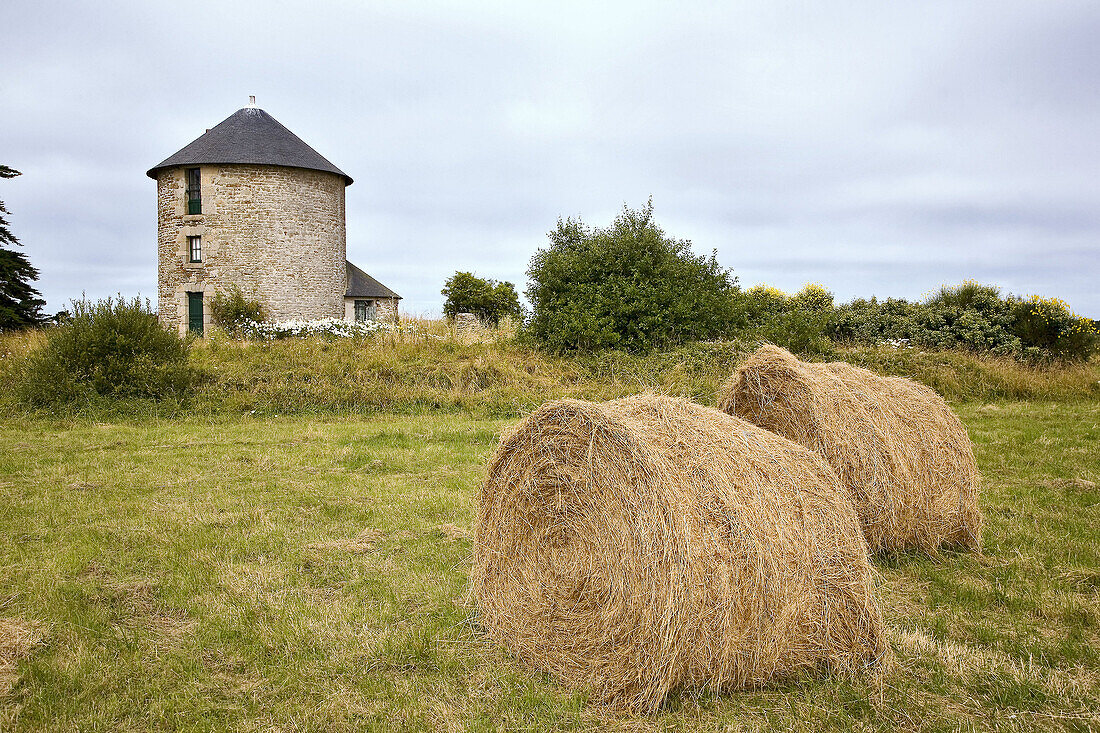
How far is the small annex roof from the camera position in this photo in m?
34.2

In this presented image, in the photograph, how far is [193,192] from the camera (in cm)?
3022

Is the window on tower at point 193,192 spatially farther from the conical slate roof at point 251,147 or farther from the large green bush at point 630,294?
the large green bush at point 630,294

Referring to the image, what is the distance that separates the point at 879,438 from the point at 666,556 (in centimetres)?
265

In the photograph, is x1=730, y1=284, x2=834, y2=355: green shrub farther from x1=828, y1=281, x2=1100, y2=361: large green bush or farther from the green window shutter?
the green window shutter

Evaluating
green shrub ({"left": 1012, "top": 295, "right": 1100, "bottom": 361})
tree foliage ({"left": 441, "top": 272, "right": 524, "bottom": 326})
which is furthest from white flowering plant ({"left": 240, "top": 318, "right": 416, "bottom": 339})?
tree foliage ({"left": 441, "top": 272, "right": 524, "bottom": 326})

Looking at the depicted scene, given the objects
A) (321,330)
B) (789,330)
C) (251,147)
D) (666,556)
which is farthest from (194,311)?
(666,556)

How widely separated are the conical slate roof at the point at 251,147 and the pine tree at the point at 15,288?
6.32 meters

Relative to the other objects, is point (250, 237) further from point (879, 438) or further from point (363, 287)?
point (879, 438)

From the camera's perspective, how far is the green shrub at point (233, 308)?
28.1 m

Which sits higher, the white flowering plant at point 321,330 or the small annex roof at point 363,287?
the small annex roof at point 363,287

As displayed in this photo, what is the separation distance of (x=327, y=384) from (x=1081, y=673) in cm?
1303

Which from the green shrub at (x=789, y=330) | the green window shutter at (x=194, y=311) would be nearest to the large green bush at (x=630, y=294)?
the green shrub at (x=789, y=330)

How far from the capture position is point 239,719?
353 centimetres

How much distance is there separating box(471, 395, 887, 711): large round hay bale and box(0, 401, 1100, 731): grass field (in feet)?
0.63
